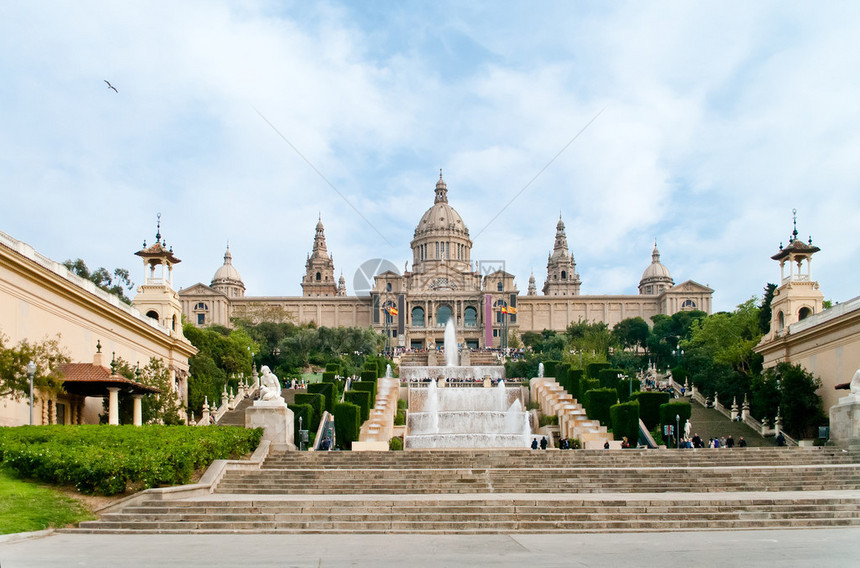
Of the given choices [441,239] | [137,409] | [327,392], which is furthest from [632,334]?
[137,409]

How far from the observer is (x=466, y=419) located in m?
51.1

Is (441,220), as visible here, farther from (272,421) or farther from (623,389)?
(272,421)

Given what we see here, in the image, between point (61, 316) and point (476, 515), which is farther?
point (61, 316)

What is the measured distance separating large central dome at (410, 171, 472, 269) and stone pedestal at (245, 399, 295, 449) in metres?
121

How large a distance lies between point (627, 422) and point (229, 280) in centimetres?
12027

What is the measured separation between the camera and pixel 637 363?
90.6 metres

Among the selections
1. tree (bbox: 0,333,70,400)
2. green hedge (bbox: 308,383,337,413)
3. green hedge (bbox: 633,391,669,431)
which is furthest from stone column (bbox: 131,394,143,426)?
green hedge (bbox: 633,391,669,431)

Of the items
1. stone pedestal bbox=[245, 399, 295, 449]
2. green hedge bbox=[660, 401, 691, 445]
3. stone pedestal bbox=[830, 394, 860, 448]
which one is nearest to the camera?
stone pedestal bbox=[245, 399, 295, 449]

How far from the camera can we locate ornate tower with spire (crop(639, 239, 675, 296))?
508ft

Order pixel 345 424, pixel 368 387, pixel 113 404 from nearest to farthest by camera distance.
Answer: pixel 113 404, pixel 345 424, pixel 368 387

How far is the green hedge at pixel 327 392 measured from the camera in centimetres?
4662

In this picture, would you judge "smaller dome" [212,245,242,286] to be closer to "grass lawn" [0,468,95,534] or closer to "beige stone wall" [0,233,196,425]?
"beige stone wall" [0,233,196,425]

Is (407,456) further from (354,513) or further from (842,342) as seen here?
(842,342)

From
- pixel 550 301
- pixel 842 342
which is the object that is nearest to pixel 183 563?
pixel 842 342
